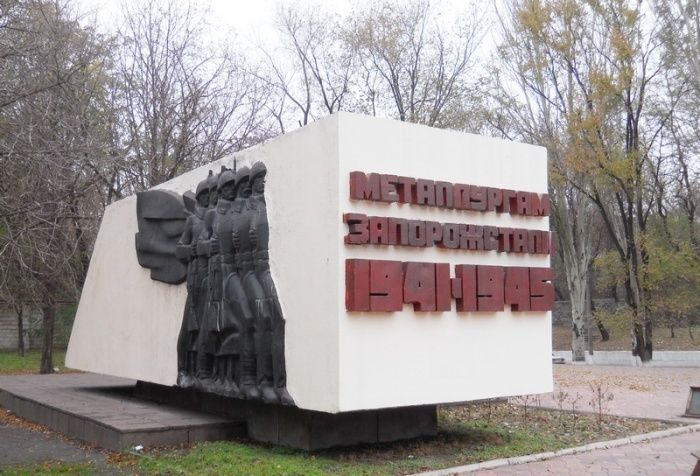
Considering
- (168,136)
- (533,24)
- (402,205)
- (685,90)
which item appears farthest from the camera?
(685,90)

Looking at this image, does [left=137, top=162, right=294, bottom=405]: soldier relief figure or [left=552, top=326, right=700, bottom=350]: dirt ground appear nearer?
[left=137, top=162, right=294, bottom=405]: soldier relief figure

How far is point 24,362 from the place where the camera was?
25375mm

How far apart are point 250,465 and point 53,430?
498cm

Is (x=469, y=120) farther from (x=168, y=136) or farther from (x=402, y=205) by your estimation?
(x=402, y=205)

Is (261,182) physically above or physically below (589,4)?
below

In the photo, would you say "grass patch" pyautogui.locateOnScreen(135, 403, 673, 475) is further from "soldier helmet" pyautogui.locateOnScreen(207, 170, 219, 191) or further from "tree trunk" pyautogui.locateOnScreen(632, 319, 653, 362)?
"tree trunk" pyautogui.locateOnScreen(632, 319, 653, 362)

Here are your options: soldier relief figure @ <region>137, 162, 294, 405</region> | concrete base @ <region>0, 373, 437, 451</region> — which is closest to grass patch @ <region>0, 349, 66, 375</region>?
concrete base @ <region>0, 373, 437, 451</region>

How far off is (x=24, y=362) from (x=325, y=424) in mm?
19540

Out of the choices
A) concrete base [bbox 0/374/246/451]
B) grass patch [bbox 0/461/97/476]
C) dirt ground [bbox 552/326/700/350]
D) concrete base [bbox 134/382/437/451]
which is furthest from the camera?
dirt ground [bbox 552/326/700/350]

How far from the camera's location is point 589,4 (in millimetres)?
24672

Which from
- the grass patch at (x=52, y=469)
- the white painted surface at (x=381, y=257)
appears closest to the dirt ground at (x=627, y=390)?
the white painted surface at (x=381, y=257)

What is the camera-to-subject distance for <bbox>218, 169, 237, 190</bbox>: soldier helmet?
10.1 m

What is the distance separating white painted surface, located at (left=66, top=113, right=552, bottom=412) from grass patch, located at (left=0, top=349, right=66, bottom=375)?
51.4ft

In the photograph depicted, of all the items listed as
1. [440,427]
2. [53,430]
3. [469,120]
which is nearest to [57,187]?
[53,430]
